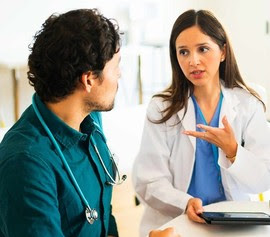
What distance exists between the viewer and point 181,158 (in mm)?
1662

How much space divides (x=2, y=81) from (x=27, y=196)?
3.46 m

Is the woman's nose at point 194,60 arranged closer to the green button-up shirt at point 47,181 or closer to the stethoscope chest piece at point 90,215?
the green button-up shirt at point 47,181

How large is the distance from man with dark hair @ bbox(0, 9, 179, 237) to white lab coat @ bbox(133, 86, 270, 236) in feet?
1.38

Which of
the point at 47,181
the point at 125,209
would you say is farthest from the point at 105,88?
the point at 125,209

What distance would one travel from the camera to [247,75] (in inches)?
207

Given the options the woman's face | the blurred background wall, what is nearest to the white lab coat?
the woman's face

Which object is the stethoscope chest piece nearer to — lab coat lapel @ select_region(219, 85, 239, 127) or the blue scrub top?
the blue scrub top

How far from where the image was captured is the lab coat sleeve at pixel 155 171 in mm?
1574

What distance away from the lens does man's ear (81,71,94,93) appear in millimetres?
1126

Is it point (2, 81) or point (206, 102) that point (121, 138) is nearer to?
point (206, 102)

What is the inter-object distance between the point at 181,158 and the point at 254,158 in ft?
0.91

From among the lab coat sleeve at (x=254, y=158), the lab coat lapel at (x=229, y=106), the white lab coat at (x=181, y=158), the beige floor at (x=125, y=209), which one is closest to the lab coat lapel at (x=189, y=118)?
the white lab coat at (x=181, y=158)

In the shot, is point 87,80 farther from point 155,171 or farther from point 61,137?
point 155,171

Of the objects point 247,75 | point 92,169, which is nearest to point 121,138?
point 92,169
